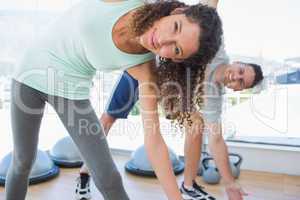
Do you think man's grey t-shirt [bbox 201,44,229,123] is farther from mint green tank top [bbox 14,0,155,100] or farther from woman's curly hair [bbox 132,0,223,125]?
mint green tank top [bbox 14,0,155,100]

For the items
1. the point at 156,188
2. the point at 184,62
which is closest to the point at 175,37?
the point at 184,62

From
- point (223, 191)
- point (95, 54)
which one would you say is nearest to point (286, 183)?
point (223, 191)

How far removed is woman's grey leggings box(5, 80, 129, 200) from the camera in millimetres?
1109

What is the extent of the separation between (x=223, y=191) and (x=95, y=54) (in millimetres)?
1283

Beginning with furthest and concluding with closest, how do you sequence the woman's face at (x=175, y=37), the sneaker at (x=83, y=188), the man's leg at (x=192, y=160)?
the sneaker at (x=83, y=188) → the man's leg at (x=192, y=160) → the woman's face at (x=175, y=37)

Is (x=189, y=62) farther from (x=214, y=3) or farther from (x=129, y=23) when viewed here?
(x=214, y=3)

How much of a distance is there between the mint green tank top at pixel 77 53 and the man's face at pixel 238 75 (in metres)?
0.64

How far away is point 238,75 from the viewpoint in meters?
1.54

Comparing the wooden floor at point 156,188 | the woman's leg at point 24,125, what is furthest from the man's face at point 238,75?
the woman's leg at point 24,125

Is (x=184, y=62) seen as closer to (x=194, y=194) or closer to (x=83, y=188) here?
(x=194, y=194)

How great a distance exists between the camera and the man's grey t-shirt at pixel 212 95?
1524 mm

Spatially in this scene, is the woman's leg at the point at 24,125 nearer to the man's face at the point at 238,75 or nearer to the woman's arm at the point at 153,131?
the woman's arm at the point at 153,131

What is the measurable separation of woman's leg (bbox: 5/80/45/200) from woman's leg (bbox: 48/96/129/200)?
10 cm

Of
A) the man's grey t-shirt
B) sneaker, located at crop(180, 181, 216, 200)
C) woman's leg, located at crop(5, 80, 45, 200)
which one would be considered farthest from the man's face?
woman's leg, located at crop(5, 80, 45, 200)
